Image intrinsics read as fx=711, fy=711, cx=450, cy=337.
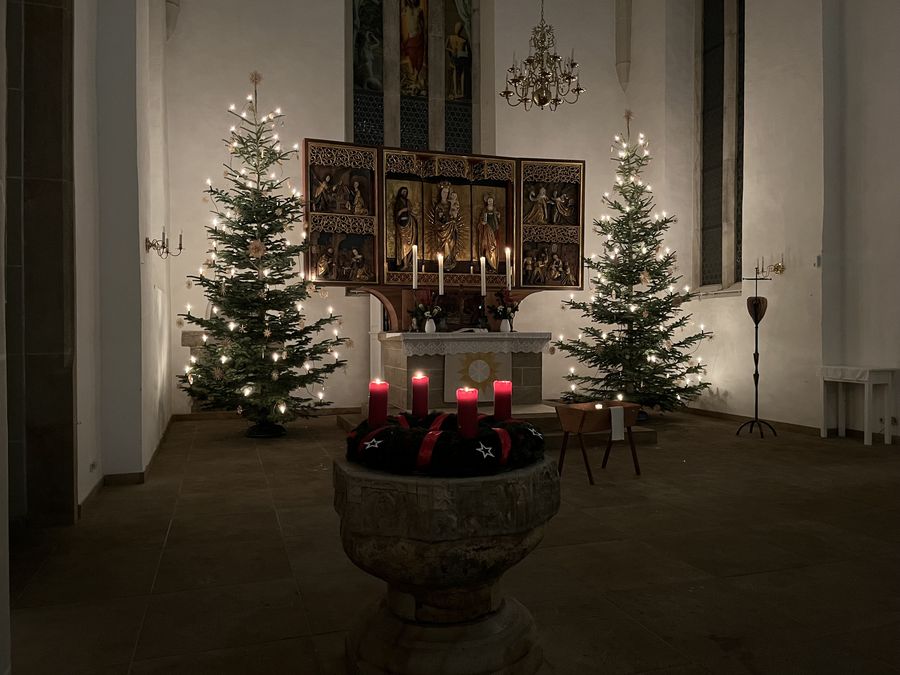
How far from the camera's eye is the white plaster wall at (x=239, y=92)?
436 inches

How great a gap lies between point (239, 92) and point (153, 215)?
4.15m

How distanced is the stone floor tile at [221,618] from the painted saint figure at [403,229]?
6.47 meters

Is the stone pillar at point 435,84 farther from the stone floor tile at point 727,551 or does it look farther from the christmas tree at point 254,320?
the stone floor tile at point 727,551

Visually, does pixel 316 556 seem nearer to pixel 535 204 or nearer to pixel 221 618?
pixel 221 618

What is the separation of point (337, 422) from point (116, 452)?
4.37 meters

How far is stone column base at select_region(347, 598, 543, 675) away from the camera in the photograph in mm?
2547

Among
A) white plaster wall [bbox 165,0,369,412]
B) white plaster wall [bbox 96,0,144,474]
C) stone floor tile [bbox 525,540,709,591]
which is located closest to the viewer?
stone floor tile [bbox 525,540,709,591]

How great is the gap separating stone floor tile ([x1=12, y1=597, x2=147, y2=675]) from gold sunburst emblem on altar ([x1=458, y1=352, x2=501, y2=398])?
6.15 m

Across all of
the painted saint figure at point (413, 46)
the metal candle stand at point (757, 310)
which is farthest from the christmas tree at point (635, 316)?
the painted saint figure at point (413, 46)

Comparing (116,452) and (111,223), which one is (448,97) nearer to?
(111,223)

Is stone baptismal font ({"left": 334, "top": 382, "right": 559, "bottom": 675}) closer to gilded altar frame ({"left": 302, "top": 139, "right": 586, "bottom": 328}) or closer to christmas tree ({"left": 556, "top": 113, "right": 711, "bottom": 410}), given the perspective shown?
gilded altar frame ({"left": 302, "top": 139, "right": 586, "bottom": 328})

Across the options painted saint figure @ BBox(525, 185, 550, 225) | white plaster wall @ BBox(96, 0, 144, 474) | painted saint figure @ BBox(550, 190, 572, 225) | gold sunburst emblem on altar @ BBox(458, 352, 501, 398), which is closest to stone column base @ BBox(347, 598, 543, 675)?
white plaster wall @ BBox(96, 0, 144, 474)

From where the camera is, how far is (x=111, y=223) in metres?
6.03

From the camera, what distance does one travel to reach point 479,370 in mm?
9414
